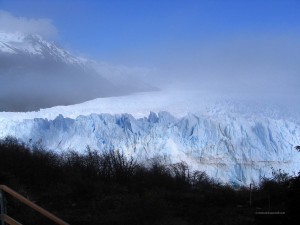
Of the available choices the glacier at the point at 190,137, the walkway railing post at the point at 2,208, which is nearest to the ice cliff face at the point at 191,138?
the glacier at the point at 190,137

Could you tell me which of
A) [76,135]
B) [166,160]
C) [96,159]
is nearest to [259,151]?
[166,160]

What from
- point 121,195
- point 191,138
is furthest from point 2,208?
point 191,138

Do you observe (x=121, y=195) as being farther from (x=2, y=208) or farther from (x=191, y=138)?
(x=191, y=138)

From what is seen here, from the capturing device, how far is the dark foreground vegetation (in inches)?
357

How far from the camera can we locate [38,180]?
519 inches

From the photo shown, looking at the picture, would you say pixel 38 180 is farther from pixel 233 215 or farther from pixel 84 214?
pixel 233 215

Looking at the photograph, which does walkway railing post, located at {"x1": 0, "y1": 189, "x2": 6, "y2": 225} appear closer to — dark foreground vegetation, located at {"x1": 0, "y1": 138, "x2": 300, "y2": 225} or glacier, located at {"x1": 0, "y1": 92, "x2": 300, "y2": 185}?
dark foreground vegetation, located at {"x1": 0, "y1": 138, "x2": 300, "y2": 225}

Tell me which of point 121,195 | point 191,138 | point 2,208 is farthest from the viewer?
point 191,138

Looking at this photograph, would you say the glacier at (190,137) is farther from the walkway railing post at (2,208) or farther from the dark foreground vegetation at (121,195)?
the walkway railing post at (2,208)

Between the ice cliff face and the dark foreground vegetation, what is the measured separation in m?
7.85

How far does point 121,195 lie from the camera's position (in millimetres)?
12352

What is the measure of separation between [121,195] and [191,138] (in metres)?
15.7

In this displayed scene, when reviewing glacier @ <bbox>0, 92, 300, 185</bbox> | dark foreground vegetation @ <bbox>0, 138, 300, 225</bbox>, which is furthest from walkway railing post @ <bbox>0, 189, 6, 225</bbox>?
glacier @ <bbox>0, 92, 300, 185</bbox>

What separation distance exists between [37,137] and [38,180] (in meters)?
14.8
